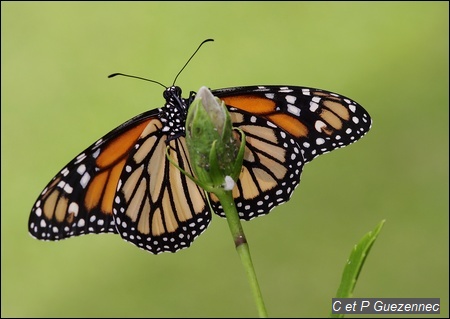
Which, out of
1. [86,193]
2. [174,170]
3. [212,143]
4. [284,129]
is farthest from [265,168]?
[212,143]

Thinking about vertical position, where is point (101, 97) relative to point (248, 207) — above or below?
above

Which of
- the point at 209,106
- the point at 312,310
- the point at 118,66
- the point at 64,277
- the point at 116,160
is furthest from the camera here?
the point at 118,66

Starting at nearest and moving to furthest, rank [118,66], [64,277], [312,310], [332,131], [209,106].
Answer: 1. [209,106]
2. [332,131]
3. [312,310]
4. [64,277]
5. [118,66]

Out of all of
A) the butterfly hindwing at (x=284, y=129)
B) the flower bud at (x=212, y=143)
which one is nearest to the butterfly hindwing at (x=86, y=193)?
the butterfly hindwing at (x=284, y=129)

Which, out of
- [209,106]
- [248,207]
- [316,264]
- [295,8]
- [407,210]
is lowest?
[209,106]

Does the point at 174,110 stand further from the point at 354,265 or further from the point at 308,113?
the point at 354,265

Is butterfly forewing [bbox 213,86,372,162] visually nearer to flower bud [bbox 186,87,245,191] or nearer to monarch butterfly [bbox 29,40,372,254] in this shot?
monarch butterfly [bbox 29,40,372,254]

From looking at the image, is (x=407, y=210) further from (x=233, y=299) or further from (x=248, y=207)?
(x=248, y=207)

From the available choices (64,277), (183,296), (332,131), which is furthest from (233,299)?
(332,131)
